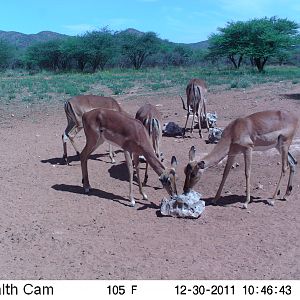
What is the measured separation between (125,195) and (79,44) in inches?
2215

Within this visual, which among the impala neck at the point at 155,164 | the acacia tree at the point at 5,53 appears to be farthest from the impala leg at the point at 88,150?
the acacia tree at the point at 5,53

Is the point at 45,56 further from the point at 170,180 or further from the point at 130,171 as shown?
the point at 170,180

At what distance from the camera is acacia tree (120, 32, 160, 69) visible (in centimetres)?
6681

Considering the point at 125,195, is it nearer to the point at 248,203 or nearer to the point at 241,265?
the point at 248,203

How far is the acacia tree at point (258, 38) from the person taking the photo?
4312 cm

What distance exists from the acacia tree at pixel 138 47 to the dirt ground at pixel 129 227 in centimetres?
5682

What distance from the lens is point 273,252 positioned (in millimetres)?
6180

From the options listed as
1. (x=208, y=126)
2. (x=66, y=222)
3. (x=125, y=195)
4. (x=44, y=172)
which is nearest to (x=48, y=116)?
(x=208, y=126)

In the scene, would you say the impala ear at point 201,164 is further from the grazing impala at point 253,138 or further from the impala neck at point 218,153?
the impala neck at point 218,153

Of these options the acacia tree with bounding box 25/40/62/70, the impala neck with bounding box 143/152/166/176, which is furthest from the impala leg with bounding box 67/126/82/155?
the acacia tree with bounding box 25/40/62/70

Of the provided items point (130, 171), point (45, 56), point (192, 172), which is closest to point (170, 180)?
point (192, 172)

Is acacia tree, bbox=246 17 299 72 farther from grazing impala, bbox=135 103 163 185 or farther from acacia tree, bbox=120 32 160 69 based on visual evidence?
grazing impala, bbox=135 103 163 185

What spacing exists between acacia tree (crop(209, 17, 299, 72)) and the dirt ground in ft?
111

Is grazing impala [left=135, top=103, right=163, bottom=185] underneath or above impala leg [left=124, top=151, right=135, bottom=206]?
above
